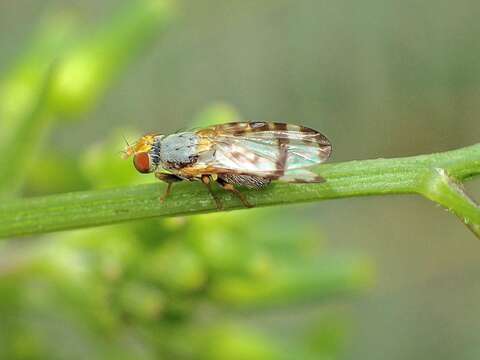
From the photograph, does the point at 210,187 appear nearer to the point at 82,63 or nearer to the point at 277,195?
the point at 277,195

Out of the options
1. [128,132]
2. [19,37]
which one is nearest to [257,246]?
[128,132]

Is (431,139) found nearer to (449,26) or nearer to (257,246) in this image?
(449,26)

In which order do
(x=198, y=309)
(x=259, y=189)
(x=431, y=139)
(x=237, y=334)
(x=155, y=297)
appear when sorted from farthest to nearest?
(x=431, y=139) → (x=237, y=334) → (x=198, y=309) → (x=155, y=297) → (x=259, y=189)

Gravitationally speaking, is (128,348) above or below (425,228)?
below

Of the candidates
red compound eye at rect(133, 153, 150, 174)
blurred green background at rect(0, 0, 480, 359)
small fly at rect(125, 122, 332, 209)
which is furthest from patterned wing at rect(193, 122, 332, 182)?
blurred green background at rect(0, 0, 480, 359)

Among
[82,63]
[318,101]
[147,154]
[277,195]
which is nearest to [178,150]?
[147,154]

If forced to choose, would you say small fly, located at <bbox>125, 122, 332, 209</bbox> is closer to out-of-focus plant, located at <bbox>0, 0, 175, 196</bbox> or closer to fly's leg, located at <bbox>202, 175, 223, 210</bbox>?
fly's leg, located at <bbox>202, 175, 223, 210</bbox>

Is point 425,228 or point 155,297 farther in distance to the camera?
point 425,228
